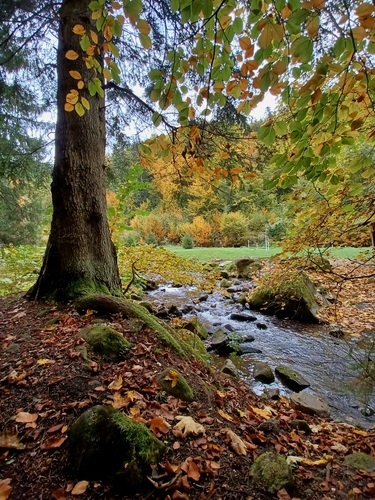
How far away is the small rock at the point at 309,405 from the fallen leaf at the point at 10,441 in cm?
269

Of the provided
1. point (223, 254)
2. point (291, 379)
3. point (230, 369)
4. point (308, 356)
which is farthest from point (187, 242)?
point (291, 379)

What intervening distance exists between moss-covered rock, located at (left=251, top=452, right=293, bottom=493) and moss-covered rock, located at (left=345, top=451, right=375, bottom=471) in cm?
62

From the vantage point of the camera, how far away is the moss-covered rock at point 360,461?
70.6 inches

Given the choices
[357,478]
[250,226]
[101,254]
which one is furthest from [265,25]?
[250,226]

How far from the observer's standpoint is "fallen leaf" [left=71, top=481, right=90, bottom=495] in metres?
1.19

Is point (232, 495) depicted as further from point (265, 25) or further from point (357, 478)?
point (265, 25)

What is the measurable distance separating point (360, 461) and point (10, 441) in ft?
7.19

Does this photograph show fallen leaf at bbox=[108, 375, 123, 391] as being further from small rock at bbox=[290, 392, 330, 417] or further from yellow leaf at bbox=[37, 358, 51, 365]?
small rock at bbox=[290, 392, 330, 417]

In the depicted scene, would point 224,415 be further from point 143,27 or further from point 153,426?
point 143,27

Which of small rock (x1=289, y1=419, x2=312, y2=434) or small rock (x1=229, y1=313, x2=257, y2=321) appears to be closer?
small rock (x1=289, y1=419, x2=312, y2=434)

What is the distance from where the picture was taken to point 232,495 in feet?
4.52

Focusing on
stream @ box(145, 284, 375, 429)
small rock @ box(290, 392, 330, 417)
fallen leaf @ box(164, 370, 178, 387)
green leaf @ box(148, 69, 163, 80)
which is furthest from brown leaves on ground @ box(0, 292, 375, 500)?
green leaf @ box(148, 69, 163, 80)

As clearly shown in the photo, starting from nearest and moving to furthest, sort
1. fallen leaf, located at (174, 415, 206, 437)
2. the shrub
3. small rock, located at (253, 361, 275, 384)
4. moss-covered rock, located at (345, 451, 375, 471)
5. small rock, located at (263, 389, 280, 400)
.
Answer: fallen leaf, located at (174, 415, 206, 437) → moss-covered rock, located at (345, 451, 375, 471) → small rock, located at (263, 389, 280, 400) → small rock, located at (253, 361, 275, 384) → the shrub

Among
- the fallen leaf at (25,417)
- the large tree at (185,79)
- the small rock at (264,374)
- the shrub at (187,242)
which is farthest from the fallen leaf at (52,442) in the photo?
the shrub at (187,242)
